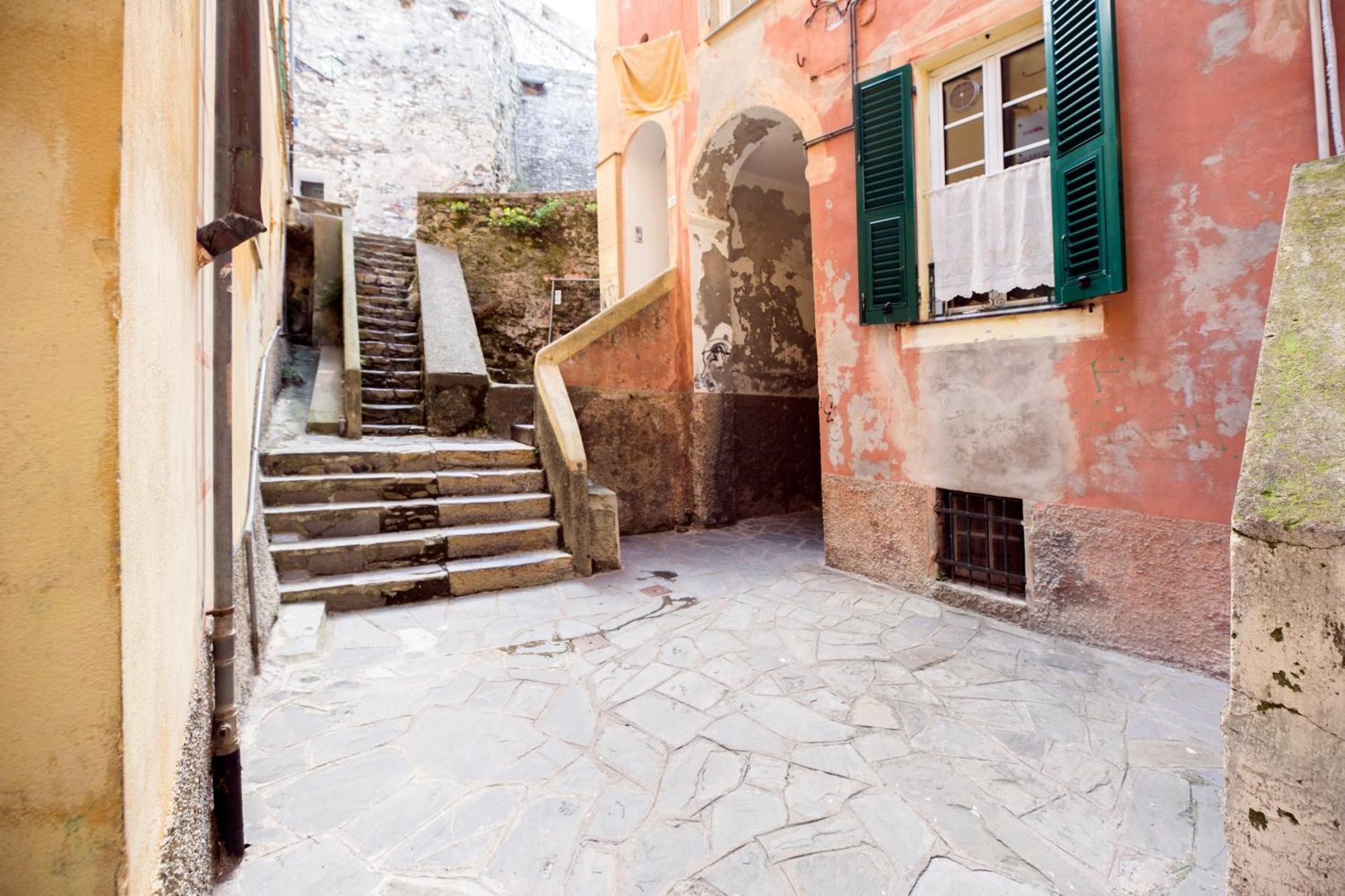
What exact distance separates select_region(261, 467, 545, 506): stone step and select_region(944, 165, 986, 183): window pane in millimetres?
4388

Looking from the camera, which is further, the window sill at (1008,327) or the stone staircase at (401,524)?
the stone staircase at (401,524)

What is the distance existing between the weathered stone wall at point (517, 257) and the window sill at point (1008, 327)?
24.1ft

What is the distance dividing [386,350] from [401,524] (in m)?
4.17

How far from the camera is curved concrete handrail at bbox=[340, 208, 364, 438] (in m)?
6.29

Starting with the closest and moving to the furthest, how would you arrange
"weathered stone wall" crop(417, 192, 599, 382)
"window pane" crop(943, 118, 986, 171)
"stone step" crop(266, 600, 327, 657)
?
"stone step" crop(266, 600, 327, 657) < "window pane" crop(943, 118, 986, 171) < "weathered stone wall" crop(417, 192, 599, 382)

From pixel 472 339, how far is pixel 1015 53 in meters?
6.52

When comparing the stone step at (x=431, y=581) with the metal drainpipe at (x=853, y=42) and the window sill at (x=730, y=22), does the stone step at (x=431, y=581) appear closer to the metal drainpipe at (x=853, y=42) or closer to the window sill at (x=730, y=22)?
the metal drainpipe at (x=853, y=42)

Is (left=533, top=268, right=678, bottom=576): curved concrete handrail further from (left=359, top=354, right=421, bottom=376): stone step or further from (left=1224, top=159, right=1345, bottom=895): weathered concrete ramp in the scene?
(left=1224, top=159, right=1345, bottom=895): weathered concrete ramp

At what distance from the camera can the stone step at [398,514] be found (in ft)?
14.7

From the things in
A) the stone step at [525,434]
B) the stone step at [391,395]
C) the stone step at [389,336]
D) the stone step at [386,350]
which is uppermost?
the stone step at [389,336]

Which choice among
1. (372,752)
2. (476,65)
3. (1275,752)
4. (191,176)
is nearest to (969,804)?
(1275,752)

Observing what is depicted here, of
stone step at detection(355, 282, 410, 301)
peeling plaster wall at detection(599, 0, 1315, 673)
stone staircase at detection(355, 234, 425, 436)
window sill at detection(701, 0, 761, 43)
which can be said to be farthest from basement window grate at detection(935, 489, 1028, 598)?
stone step at detection(355, 282, 410, 301)

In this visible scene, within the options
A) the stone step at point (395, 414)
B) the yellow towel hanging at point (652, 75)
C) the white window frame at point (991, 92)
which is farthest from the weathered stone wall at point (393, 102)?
the white window frame at point (991, 92)

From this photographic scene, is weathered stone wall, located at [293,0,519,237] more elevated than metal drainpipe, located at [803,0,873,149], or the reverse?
weathered stone wall, located at [293,0,519,237]
